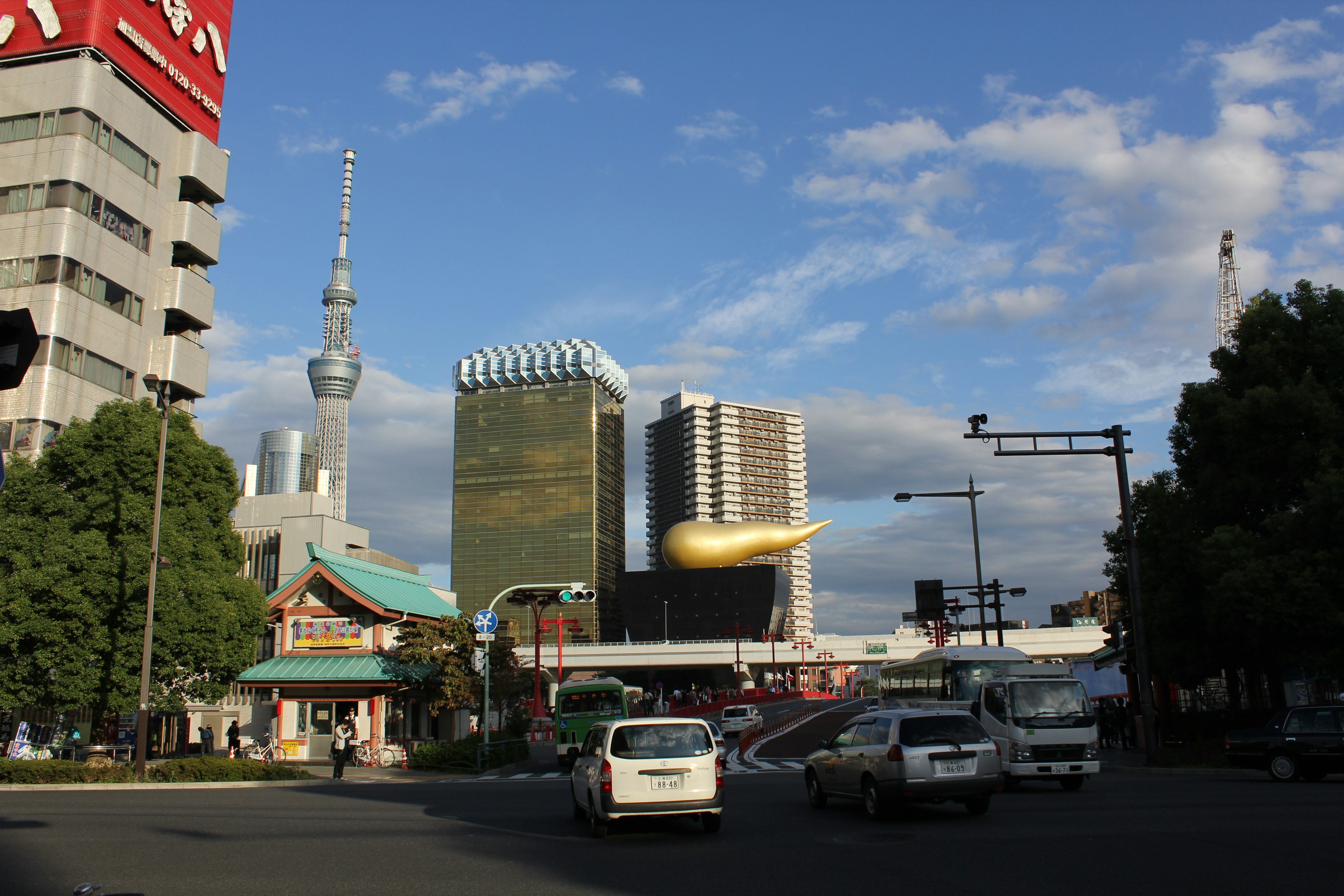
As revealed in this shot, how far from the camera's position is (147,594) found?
27.9 m

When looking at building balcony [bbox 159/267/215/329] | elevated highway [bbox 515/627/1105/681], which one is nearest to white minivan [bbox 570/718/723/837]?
building balcony [bbox 159/267/215/329]

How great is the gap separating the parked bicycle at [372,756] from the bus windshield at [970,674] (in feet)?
61.0

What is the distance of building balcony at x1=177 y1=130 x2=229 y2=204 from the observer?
58.0 metres

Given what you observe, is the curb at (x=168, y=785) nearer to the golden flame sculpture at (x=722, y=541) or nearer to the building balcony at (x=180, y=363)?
the building balcony at (x=180, y=363)

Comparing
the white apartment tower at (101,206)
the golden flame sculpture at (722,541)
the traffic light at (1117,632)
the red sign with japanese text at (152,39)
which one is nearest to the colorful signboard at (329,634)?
the white apartment tower at (101,206)

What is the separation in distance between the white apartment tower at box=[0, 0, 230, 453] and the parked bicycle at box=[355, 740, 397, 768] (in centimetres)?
2768

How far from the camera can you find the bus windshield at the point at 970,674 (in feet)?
77.2

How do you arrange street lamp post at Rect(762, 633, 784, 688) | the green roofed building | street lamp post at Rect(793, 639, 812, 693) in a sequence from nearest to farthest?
the green roofed building → street lamp post at Rect(762, 633, 784, 688) → street lamp post at Rect(793, 639, 812, 693)

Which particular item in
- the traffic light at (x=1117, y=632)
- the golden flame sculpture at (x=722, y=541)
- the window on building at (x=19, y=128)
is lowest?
the traffic light at (x=1117, y=632)

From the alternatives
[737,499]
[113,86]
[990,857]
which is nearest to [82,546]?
[990,857]

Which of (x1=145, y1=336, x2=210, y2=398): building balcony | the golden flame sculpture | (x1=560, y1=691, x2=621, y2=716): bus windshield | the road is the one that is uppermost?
(x1=145, y1=336, x2=210, y2=398): building balcony

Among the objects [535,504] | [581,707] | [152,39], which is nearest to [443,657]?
[581,707]

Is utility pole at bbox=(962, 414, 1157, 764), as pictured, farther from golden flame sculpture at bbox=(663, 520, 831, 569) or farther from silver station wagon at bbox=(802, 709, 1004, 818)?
golden flame sculpture at bbox=(663, 520, 831, 569)

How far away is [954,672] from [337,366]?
178582mm
